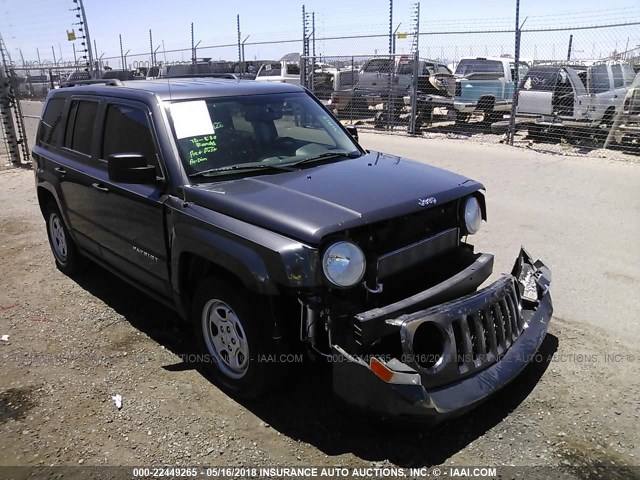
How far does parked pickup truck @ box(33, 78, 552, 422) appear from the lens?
9.01 ft

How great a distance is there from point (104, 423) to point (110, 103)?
2.41m

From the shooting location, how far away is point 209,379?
3.62 metres

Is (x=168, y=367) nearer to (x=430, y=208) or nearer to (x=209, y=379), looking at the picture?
(x=209, y=379)

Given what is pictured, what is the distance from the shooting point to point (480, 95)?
48.9 feet

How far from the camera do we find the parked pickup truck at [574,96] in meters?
12.4

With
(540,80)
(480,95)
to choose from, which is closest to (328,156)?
(540,80)

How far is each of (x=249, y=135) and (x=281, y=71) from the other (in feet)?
57.1

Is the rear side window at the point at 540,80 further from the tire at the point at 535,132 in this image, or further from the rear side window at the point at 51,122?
the rear side window at the point at 51,122

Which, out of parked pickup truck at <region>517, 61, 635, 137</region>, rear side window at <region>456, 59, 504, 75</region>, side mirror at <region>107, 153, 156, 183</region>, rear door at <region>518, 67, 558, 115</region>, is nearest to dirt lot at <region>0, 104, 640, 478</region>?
side mirror at <region>107, 153, 156, 183</region>

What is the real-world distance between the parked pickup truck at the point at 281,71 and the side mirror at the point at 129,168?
55.1ft

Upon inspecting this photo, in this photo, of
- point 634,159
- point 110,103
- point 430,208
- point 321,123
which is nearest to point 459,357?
point 430,208

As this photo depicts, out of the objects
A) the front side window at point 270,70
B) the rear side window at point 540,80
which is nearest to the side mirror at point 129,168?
the rear side window at point 540,80

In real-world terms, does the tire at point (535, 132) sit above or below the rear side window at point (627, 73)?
below

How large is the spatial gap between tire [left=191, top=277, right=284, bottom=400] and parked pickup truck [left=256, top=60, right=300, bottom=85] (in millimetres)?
17136
